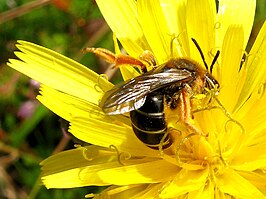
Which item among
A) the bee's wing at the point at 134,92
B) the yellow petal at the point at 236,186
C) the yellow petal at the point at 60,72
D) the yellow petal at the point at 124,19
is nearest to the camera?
the bee's wing at the point at 134,92

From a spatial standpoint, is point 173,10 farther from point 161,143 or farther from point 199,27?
point 161,143

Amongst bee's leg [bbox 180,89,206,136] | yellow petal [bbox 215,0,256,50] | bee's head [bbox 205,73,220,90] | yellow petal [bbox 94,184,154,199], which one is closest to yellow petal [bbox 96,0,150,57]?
yellow petal [bbox 215,0,256,50]

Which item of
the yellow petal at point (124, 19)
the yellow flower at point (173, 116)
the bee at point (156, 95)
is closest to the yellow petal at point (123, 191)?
the yellow flower at point (173, 116)

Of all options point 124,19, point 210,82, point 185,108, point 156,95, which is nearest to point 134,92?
point 156,95

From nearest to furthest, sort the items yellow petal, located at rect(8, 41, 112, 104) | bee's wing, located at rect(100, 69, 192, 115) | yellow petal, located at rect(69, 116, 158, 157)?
bee's wing, located at rect(100, 69, 192, 115)
yellow petal, located at rect(69, 116, 158, 157)
yellow petal, located at rect(8, 41, 112, 104)

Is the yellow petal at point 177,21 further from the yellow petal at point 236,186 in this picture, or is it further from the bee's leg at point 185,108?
the yellow petal at point 236,186

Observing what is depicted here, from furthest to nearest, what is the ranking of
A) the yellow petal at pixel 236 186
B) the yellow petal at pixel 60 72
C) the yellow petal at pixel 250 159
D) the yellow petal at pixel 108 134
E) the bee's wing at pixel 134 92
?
the yellow petal at pixel 60 72 → the yellow petal at pixel 108 134 → the yellow petal at pixel 250 159 → the yellow petal at pixel 236 186 → the bee's wing at pixel 134 92

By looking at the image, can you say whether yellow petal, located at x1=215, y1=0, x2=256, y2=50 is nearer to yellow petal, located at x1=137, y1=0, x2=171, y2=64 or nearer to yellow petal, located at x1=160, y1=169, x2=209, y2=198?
yellow petal, located at x1=137, y1=0, x2=171, y2=64
